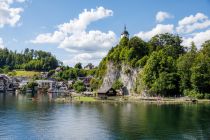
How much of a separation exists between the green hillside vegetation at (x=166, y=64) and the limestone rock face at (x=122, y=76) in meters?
1.65

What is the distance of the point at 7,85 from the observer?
18062cm

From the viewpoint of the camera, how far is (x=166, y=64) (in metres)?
112

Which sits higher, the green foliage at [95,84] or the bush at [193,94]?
the green foliage at [95,84]

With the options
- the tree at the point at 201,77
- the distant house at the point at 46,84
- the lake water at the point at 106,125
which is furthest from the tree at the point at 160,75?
the distant house at the point at 46,84

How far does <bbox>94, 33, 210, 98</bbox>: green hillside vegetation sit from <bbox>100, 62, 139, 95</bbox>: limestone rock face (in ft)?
5.40

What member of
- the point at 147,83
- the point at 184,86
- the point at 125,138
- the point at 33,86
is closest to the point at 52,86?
the point at 33,86

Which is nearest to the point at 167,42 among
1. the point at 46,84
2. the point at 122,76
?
the point at 122,76

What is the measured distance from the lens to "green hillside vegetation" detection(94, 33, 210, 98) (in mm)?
101125

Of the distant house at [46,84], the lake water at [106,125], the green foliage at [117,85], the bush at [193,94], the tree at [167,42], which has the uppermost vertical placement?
the tree at [167,42]

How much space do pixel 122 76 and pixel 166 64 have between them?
2132cm

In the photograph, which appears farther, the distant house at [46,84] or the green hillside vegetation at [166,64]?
the distant house at [46,84]

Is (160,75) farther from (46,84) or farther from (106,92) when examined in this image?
(46,84)

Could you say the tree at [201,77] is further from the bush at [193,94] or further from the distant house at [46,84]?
the distant house at [46,84]

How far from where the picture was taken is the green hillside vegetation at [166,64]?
101 metres
